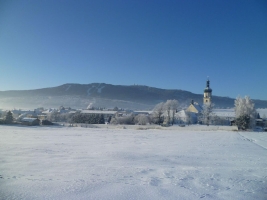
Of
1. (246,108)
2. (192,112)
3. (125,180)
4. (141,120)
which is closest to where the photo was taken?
(125,180)

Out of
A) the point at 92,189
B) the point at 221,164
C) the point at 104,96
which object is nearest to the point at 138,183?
the point at 92,189

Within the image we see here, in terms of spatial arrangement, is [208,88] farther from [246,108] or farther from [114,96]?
[114,96]

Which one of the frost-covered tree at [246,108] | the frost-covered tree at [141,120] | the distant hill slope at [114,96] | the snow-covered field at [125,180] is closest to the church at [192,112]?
the frost-covered tree at [141,120]

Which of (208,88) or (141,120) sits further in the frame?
(208,88)

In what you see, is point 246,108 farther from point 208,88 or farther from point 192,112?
point 208,88

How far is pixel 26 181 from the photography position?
595 cm

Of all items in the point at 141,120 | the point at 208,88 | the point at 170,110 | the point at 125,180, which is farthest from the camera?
the point at 208,88

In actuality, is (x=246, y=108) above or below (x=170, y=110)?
above

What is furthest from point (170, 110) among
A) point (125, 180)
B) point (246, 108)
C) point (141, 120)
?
point (125, 180)

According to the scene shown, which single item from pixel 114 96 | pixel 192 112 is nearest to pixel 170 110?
pixel 192 112

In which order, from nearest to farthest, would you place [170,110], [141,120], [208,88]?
[141,120]
[170,110]
[208,88]

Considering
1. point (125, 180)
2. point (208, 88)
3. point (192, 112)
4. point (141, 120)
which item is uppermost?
point (208, 88)

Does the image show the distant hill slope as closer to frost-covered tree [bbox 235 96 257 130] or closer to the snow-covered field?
frost-covered tree [bbox 235 96 257 130]

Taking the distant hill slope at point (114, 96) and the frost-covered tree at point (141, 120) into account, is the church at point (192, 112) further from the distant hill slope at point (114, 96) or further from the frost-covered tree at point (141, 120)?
the distant hill slope at point (114, 96)
